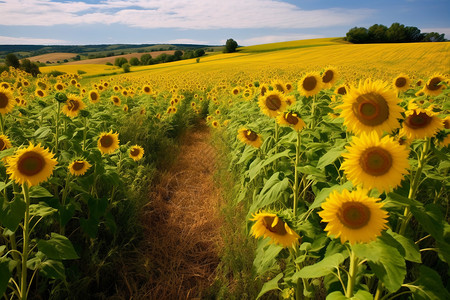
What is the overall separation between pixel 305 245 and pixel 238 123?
341 cm

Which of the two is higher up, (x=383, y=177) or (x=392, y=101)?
(x=392, y=101)

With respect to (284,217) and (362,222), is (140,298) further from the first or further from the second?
(362,222)

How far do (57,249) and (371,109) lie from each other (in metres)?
2.23

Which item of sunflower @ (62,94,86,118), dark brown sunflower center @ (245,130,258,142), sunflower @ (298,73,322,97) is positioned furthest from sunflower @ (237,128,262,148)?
sunflower @ (62,94,86,118)

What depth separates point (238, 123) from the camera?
5.07 m

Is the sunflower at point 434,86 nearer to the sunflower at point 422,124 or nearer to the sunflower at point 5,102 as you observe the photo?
the sunflower at point 422,124

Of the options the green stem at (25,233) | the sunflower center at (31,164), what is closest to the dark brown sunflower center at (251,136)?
the sunflower center at (31,164)

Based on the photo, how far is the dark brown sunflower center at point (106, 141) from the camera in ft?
10.9

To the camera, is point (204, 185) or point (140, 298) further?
point (204, 185)

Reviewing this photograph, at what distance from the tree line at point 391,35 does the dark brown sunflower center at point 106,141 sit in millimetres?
60608

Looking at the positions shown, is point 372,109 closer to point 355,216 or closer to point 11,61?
point 355,216

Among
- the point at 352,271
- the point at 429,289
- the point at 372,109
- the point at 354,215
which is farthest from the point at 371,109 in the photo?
the point at 429,289

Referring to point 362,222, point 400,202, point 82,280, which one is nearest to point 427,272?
point 400,202

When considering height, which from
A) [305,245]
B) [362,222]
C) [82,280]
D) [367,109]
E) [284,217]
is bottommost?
[82,280]
